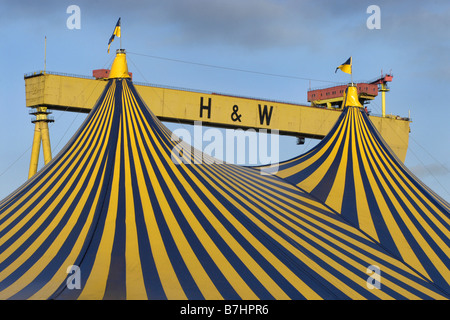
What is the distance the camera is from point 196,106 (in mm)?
27344

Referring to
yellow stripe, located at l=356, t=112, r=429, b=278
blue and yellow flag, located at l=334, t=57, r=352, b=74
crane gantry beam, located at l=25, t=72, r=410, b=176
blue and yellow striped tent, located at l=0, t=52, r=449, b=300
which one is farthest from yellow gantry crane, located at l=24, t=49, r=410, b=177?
yellow stripe, located at l=356, t=112, r=429, b=278

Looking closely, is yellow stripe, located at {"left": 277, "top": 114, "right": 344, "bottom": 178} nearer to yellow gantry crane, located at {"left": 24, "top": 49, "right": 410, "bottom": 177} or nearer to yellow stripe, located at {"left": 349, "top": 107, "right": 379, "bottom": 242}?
yellow stripe, located at {"left": 349, "top": 107, "right": 379, "bottom": 242}

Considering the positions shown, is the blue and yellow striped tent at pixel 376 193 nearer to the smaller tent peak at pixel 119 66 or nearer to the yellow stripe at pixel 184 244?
the yellow stripe at pixel 184 244

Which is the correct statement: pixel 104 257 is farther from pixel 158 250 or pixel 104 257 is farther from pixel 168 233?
pixel 168 233

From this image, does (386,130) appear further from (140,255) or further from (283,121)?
(140,255)

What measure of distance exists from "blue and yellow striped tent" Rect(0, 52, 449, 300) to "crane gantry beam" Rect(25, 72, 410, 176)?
13959 mm

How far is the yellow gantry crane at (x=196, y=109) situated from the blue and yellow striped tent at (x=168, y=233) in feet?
45.9

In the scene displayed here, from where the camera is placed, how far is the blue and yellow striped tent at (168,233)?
660 centimetres

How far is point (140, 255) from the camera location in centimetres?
693

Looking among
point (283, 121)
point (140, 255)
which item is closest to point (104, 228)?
point (140, 255)
